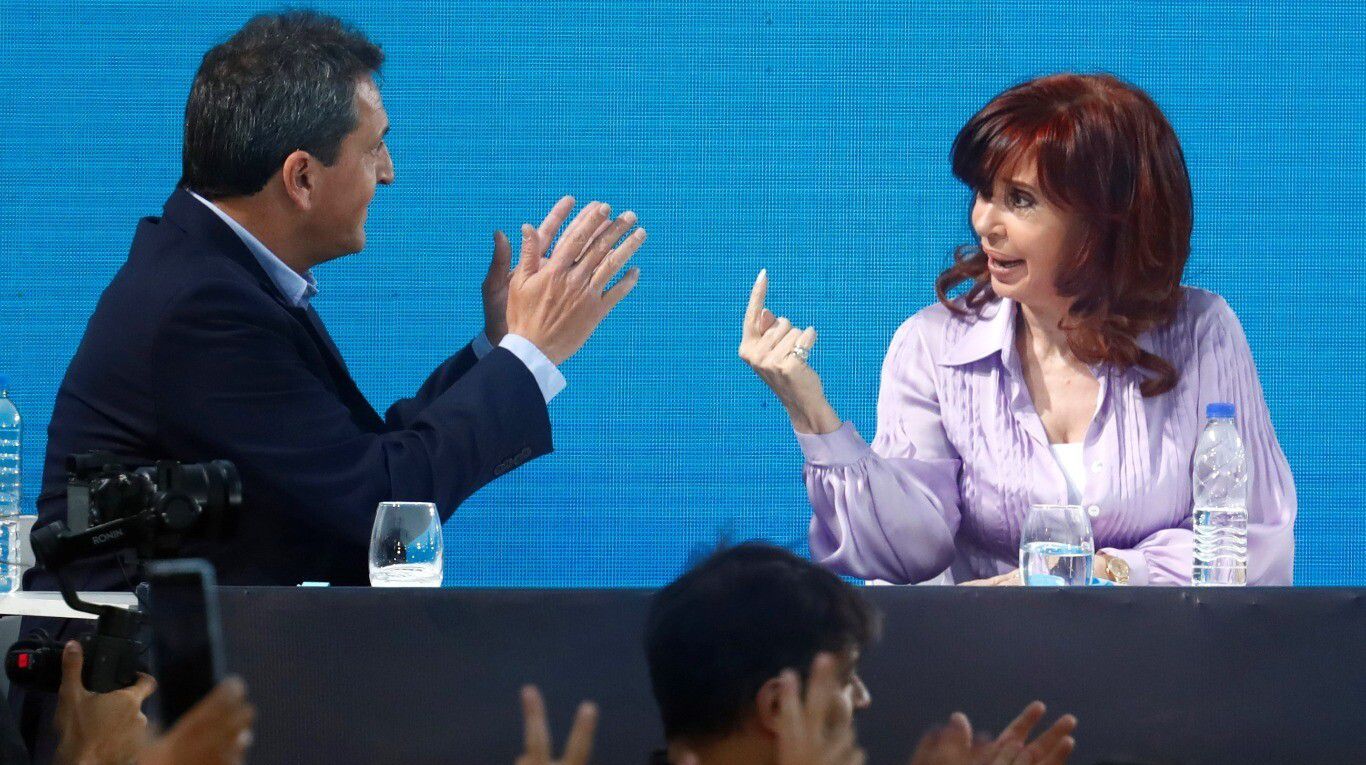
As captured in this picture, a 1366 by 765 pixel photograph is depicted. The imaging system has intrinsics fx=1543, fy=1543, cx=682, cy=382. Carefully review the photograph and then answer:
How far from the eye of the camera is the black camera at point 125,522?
1.39 m

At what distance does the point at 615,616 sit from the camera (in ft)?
4.77

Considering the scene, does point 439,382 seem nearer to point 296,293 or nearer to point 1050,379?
point 296,293

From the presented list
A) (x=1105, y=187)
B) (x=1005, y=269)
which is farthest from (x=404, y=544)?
(x=1105, y=187)

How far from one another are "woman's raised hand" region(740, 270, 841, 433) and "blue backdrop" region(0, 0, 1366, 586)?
40.9 inches

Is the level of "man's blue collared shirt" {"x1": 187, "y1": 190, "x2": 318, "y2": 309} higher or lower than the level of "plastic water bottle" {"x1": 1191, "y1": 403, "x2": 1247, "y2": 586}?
higher

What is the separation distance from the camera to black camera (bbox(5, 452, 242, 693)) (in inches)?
54.7

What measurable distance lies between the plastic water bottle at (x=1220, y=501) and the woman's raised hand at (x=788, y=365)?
498mm

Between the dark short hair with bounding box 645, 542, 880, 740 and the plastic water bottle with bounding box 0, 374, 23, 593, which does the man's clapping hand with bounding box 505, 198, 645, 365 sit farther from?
the plastic water bottle with bounding box 0, 374, 23, 593

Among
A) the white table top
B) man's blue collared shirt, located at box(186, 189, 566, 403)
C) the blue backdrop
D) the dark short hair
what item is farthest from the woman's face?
the white table top

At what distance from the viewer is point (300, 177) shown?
215 centimetres

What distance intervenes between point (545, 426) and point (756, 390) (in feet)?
3.62

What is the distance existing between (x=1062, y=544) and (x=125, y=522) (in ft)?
3.50

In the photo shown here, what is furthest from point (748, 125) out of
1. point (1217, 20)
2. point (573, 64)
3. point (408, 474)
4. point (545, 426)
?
point (408, 474)

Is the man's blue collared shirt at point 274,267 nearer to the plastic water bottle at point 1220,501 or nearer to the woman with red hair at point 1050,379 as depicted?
the woman with red hair at point 1050,379
